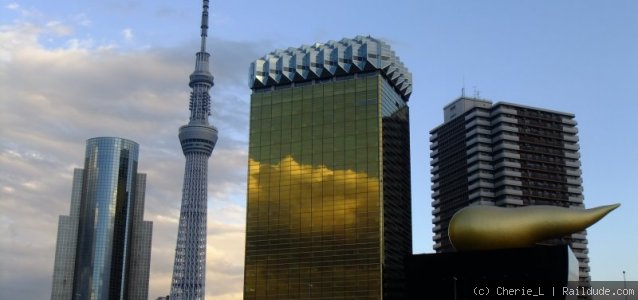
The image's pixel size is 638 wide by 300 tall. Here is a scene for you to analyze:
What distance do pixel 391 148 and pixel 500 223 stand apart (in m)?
65.0

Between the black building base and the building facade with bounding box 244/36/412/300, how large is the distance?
140 ft

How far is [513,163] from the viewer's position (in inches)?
7126

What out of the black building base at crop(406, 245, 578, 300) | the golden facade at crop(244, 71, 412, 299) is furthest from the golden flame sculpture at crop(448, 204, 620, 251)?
the golden facade at crop(244, 71, 412, 299)

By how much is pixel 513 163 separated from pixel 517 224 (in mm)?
112610

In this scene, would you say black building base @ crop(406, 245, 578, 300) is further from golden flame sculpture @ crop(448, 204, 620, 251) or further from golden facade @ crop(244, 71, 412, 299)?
golden facade @ crop(244, 71, 412, 299)

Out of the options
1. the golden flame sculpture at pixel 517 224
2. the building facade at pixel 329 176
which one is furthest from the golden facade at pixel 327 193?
the golden flame sculpture at pixel 517 224

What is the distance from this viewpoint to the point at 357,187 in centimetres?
13012

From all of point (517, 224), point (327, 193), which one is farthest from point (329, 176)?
point (517, 224)

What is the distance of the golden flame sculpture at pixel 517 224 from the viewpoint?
71.1m

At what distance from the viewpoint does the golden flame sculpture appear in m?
71.1

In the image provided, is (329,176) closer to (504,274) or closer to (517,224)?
(504,274)

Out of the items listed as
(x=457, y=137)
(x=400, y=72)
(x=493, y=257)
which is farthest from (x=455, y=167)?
(x=493, y=257)

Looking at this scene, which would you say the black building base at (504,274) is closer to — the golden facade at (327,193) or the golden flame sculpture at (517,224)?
the golden flame sculpture at (517,224)

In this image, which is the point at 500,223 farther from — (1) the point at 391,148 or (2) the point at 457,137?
(2) the point at 457,137
